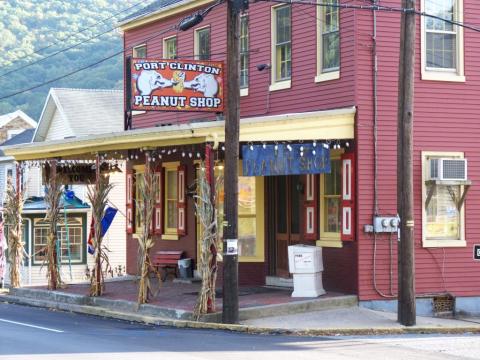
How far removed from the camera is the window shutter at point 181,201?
25.2 metres

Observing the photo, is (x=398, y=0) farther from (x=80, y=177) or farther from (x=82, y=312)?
(x=80, y=177)

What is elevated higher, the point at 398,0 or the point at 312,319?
the point at 398,0

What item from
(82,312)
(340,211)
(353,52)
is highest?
(353,52)

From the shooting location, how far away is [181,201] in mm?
25266

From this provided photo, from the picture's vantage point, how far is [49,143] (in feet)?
78.8

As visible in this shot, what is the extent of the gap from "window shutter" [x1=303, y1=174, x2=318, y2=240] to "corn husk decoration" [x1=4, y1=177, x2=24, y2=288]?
849 cm

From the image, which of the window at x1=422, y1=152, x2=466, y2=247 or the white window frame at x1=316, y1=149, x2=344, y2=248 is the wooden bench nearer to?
the white window frame at x1=316, y1=149, x2=344, y2=248

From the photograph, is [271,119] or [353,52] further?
[353,52]

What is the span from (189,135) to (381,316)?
207 inches

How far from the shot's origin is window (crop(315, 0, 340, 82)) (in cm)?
2036

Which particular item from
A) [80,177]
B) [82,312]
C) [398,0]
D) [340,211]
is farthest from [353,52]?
[80,177]

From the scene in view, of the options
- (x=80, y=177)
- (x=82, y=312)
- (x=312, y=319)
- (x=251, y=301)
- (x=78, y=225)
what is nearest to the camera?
(x=312, y=319)

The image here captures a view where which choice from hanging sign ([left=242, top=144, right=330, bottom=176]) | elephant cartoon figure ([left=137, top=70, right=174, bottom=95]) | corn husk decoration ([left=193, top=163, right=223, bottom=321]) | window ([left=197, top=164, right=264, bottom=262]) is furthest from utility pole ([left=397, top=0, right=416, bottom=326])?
elephant cartoon figure ([left=137, top=70, right=174, bottom=95])

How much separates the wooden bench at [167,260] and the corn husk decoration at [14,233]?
3712mm
